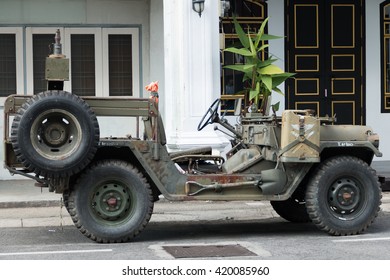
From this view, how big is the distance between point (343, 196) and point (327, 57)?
26.5 ft

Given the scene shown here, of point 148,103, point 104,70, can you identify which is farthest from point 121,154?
point 104,70

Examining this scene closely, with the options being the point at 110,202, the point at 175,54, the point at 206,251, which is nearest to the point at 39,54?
the point at 175,54

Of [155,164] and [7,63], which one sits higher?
[7,63]

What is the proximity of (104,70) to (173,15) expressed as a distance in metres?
2.67

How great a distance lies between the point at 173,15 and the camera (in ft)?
44.6

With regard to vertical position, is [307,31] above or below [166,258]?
above

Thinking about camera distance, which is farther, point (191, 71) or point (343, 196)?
point (191, 71)

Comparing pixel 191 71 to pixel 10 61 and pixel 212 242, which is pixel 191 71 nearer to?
pixel 10 61

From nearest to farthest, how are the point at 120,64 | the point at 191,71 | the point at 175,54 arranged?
the point at 191,71 → the point at 175,54 → the point at 120,64

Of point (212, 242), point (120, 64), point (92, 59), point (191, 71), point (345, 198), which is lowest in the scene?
point (212, 242)

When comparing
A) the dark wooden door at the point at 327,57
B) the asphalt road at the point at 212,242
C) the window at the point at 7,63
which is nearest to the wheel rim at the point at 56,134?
the asphalt road at the point at 212,242

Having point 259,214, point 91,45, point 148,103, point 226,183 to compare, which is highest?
point 91,45

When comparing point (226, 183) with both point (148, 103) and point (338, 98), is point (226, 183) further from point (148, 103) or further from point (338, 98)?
point (338, 98)

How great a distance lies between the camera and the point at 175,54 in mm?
13531
